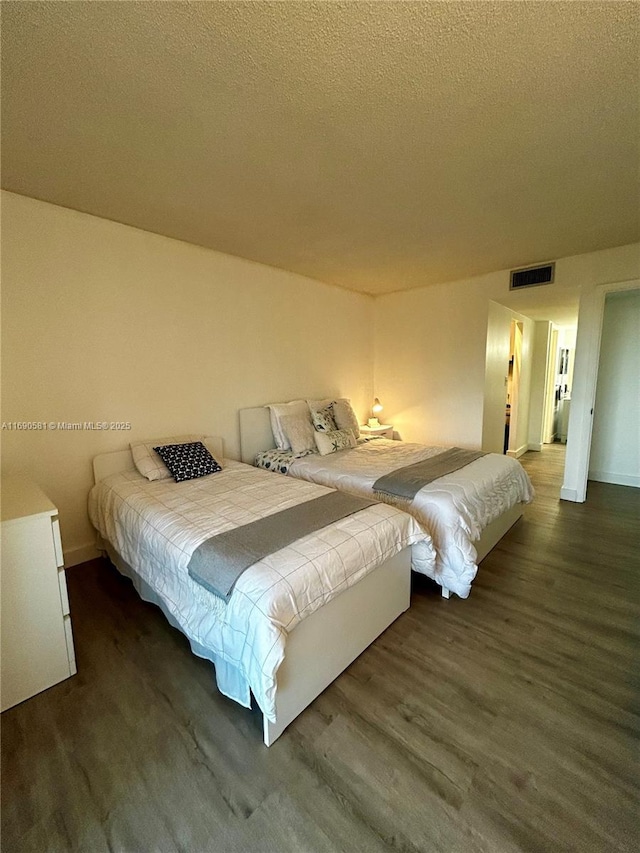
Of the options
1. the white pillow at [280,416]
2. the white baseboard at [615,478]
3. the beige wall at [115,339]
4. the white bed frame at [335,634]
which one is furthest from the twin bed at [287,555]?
the white baseboard at [615,478]

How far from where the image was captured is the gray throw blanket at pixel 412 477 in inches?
94.2

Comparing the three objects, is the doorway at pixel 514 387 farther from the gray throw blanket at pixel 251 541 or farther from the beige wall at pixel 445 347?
the gray throw blanket at pixel 251 541

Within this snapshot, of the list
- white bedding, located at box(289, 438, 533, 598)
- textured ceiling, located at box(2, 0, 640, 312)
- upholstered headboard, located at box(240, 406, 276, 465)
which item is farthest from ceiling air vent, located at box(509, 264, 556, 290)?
upholstered headboard, located at box(240, 406, 276, 465)

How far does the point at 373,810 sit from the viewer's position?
3.76 ft

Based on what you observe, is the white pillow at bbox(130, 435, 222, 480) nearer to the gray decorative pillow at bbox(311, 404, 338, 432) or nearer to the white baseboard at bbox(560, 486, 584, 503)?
the gray decorative pillow at bbox(311, 404, 338, 432)

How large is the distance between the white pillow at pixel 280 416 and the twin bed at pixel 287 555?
2.25ft

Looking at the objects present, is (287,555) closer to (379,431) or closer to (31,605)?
(31,605)

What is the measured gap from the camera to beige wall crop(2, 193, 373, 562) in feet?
7.50

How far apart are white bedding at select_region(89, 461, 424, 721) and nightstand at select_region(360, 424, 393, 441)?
220cm

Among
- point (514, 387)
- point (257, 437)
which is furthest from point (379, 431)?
point (514, 387)

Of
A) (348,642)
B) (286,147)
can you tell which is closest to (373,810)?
(348,642)

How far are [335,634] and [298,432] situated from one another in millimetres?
2181

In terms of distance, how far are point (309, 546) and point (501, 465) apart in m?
2.02

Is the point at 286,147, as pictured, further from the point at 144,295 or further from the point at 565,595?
the point at 565,595
